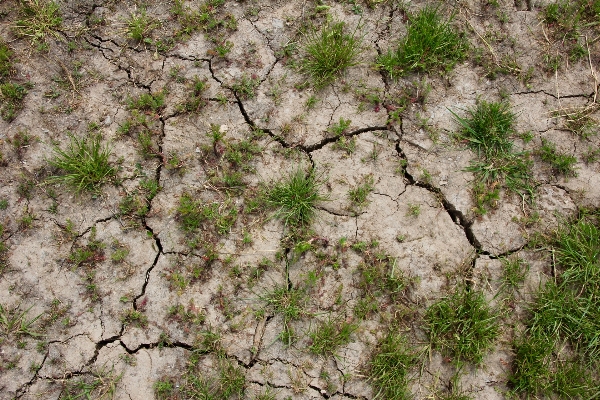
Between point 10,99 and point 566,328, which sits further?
point 10,99

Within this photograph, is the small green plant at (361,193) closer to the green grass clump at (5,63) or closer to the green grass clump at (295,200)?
the green grass clump at (295,200)

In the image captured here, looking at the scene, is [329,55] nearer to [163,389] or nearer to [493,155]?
[493,155]

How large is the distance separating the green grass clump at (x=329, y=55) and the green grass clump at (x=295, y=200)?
798 mm

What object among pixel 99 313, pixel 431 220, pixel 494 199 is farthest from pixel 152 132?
pixel 494 199

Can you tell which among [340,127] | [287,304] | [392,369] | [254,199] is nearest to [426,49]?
[340,127]

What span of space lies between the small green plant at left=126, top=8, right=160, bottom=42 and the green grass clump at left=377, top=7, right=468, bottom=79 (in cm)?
169

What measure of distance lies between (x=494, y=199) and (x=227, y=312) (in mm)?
1882

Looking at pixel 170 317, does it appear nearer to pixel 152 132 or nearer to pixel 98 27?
pixel 152 132

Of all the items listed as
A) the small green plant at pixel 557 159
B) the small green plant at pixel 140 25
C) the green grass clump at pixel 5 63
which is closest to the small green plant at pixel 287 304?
the small green plant at pixel 557 159

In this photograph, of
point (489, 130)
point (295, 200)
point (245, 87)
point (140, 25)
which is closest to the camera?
→ point (295, 200)

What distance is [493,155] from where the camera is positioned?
11.8ft

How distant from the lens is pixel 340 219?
11.3 ft

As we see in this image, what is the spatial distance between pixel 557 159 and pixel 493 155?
1.39ft

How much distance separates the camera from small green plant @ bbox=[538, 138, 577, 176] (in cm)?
356
